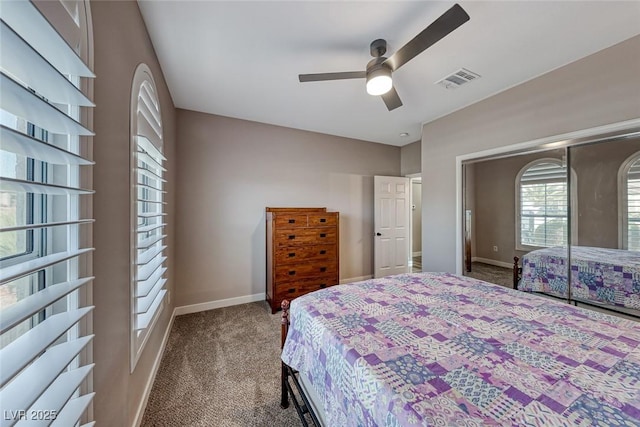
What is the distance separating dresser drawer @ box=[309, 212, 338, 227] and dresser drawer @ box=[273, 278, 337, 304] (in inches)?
→ 30.9

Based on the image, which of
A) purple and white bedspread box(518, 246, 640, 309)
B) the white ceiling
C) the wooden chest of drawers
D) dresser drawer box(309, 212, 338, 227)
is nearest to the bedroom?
the white ceiling

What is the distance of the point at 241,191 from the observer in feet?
11.2

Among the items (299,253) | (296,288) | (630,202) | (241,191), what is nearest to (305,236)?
(299,253)

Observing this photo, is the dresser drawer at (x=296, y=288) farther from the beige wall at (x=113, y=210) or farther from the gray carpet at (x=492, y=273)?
the gray carpet at (x=492, y=273)

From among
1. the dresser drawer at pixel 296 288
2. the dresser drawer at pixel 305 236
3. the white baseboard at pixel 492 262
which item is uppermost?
the dresser drawer at pixel 305 236

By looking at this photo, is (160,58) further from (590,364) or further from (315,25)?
(590,364)

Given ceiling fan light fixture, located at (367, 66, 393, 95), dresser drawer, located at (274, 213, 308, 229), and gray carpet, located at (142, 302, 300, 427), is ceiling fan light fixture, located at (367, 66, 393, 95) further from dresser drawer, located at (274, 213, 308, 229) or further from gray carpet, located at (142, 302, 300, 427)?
gray carpet, located at (142, 302, 300, 427)

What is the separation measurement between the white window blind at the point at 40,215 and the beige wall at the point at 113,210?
15 cm

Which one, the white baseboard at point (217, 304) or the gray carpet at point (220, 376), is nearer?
the gray carpet at point (220, 376)

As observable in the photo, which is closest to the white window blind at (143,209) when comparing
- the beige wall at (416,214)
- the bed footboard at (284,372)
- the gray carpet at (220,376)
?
the gray carpet at (220,376)

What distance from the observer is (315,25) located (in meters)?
1.68

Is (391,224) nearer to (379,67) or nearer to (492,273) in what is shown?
(492,273)

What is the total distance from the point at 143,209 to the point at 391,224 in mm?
3729

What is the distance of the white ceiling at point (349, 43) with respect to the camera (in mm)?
1560
